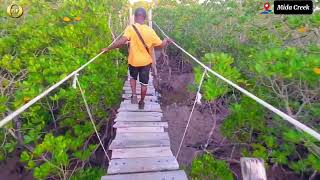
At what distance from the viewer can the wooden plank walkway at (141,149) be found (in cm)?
225

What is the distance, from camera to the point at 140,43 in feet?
10.7

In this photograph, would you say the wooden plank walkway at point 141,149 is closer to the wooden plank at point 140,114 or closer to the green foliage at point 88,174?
the wooden plank at point 140,114

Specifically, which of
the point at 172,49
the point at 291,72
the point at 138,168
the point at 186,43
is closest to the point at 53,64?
the point at 138,168

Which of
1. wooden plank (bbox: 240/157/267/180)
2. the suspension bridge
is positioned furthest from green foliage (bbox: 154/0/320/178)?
wooden plank (bbox: 240/157/267/180)

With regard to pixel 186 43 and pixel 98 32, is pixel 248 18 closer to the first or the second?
pixel 98 32

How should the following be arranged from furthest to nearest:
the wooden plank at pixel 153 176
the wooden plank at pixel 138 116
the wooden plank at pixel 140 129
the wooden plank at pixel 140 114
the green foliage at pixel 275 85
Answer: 1. the wooden plank at pixel 140 114
2. the wooden plank at pixel 138 116
3. the wooden plank at pixel 140 129
4. the green foliage at pixel 275 85
5. the wooden plank at pixel 153 176

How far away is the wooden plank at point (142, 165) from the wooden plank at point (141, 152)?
7 cm

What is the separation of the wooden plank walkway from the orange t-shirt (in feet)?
2.05

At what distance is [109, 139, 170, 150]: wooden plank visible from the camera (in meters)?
2.70

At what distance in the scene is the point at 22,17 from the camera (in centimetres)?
452

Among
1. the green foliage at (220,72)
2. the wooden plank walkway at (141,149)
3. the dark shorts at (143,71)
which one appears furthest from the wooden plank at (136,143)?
the dark shorts at (143,71)

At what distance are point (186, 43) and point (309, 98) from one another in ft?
15.9

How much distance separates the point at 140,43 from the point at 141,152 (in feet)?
4.21

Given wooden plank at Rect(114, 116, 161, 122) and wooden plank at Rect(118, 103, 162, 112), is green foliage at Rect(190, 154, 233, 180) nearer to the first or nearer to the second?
wooden plank at Rect(114, 116, 161, 122)
